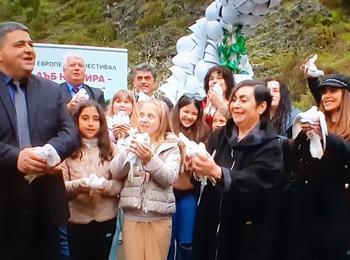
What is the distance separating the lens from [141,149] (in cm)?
395

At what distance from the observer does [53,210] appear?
3604 millimetres

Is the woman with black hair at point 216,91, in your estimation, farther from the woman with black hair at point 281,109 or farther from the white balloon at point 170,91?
the white balloon at point 170,91

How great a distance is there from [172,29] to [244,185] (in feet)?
55.3

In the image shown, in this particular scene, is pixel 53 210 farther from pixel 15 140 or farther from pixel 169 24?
pixel 169 24

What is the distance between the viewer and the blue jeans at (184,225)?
4.57 metres

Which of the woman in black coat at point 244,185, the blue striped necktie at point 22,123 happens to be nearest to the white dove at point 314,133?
the woman in black coat at point 244,185

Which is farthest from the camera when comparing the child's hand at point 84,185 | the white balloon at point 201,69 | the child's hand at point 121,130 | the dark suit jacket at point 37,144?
the white balloon at point 201,69

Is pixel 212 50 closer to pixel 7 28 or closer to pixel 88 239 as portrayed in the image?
pixel 88 239

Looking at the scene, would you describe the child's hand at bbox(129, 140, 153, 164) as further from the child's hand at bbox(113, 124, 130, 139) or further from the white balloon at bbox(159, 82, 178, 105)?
the white balloon at bbox(159, 82, 178, 105)

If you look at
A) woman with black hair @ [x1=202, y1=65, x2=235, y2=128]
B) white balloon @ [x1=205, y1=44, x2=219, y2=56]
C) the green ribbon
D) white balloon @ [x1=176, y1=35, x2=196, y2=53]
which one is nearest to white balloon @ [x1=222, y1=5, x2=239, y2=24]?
the green ribbon

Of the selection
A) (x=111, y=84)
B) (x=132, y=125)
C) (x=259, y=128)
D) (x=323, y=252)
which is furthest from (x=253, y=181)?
(x=111, y=84)

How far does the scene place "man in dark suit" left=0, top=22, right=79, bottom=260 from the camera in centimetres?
348

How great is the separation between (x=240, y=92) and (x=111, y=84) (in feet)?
14.1

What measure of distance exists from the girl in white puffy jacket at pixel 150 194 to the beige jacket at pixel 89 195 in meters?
0.08
